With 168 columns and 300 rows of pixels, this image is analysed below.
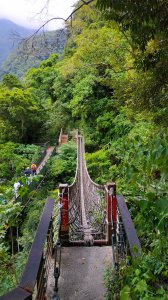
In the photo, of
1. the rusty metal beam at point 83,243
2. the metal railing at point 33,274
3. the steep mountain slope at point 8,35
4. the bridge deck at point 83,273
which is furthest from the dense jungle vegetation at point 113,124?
the steep mountain slope at point 8,35

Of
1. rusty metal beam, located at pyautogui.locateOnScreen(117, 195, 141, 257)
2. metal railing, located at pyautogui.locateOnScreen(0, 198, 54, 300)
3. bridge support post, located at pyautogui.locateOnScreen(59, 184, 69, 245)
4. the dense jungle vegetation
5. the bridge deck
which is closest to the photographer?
metal railing, located at pyautogui.locateOnScreen(0, 198, 54, 300)

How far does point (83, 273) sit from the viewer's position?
2268 mm

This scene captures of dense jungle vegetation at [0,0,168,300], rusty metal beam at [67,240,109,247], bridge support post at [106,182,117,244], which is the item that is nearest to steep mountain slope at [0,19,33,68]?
dense jungle vegetation at [0,0,168,300]

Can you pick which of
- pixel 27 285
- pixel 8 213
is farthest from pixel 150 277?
pixel 8 213

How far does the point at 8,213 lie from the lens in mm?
2115

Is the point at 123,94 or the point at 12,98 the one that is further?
the point at 12,98

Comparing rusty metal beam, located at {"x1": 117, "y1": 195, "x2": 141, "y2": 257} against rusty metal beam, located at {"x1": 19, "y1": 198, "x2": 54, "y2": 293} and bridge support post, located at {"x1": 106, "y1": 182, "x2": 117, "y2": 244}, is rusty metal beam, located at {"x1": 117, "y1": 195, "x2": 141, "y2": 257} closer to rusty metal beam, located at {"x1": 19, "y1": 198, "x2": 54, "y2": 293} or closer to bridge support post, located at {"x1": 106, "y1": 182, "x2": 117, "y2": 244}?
rusty metal beam, located at {"x1": 19, "y1": 198, "x2": 54, "y2": 293}

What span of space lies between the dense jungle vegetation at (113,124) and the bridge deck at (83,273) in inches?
6.7

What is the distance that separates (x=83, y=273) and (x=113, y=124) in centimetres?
949

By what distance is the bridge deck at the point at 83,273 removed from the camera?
1.96 meters

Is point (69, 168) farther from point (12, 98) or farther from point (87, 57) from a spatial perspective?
point (12, 98)

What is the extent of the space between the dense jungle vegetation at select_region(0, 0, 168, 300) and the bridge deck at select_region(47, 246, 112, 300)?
17cm

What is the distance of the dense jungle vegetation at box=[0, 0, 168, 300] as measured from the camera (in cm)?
110

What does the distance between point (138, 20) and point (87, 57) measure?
8123mm
